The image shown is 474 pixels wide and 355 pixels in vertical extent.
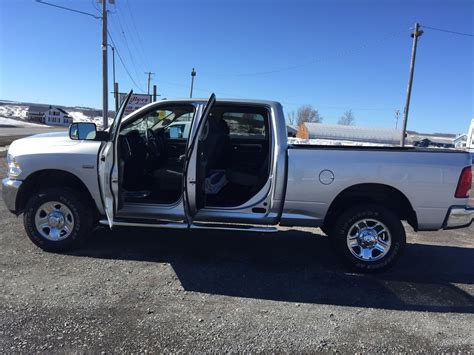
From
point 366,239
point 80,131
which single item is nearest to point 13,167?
point 80,131

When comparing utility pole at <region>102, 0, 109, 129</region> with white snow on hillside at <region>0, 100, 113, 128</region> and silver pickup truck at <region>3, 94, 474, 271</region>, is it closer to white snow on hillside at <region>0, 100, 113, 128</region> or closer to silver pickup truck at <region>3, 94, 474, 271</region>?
silver pickup truck at <region>3, 94, 474, 271</region>

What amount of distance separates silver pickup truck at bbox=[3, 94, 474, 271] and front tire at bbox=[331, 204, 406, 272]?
0.4 inches

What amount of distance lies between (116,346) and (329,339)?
64.5 inches

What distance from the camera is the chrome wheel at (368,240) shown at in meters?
4.61

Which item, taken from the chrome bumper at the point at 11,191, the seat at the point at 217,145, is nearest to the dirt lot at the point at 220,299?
the chrome bumper at the point at 11,191

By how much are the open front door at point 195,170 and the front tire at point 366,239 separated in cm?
163

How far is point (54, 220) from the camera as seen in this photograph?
15.8 ft

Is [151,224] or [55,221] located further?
[55,221]

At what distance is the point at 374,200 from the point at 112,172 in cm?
302

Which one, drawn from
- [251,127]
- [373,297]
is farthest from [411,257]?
[251,127]

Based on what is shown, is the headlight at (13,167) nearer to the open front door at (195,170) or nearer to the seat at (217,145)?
the open front door at (195,170)

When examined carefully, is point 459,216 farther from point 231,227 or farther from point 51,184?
point 51,184

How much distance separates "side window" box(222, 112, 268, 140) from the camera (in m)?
5.47

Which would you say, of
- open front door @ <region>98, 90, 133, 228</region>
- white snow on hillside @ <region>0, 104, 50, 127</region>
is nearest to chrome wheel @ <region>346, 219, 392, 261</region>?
open front door @ <region>98, 90, 133, 228</region>
